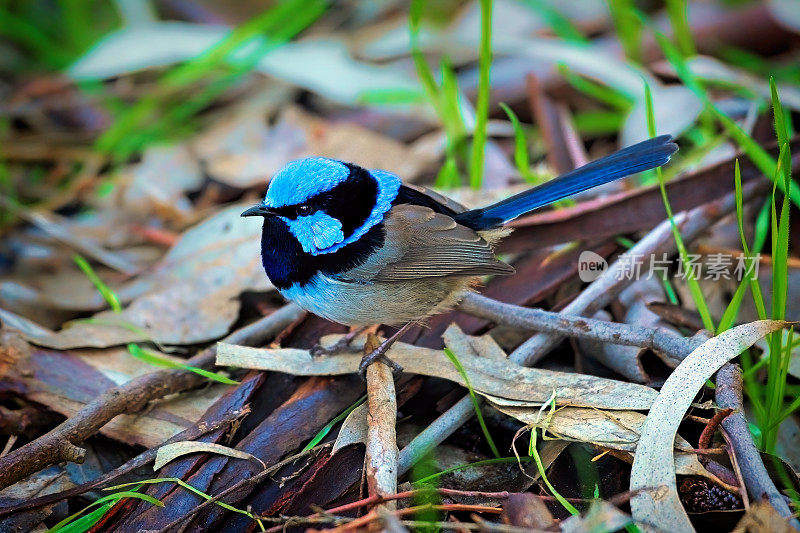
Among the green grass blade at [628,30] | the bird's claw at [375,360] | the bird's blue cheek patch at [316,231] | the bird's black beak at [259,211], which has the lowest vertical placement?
the bird's claw at [375,360]

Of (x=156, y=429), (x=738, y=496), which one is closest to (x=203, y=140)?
(x=156, y=429)

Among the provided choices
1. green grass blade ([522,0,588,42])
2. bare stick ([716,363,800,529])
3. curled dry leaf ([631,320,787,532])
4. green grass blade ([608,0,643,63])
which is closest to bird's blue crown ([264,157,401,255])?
curled dry leaf ([631,320,787,532])

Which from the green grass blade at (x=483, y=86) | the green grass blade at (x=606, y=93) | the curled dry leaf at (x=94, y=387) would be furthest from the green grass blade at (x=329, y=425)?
the green grass blade at (x=606, y=93)

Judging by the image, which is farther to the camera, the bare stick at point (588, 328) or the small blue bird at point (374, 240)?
the small blue bird at point (374, 240)

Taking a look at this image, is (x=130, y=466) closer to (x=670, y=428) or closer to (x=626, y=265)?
(x=670, y=428)

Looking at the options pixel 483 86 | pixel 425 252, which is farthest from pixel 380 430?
pixel 483 86

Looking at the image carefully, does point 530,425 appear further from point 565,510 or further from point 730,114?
point 730,114

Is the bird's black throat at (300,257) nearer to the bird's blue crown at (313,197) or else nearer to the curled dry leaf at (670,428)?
the bird's blue crown at (313,197)
